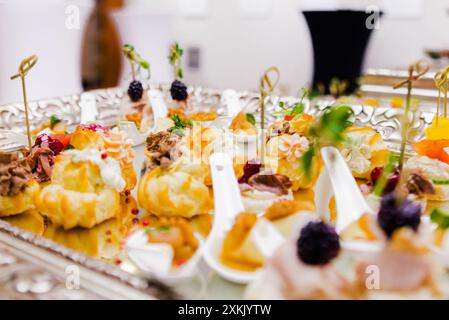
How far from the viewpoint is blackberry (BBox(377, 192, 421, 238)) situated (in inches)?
38.3

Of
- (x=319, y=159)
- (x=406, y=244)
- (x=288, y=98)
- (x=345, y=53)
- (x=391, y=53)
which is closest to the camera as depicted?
(x=406, y=244)

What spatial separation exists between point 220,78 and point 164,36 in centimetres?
82

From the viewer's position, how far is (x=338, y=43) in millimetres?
3318

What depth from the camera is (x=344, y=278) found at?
0.92 metres

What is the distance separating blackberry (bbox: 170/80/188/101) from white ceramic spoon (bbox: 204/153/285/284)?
0.99 metres

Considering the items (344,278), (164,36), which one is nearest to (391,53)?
(164,36)

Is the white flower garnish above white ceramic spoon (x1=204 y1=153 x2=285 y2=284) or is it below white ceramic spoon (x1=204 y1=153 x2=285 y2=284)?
above

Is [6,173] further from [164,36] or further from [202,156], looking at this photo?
[164,36]

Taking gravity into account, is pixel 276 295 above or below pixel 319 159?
below

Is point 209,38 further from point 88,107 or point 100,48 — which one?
point 88,107

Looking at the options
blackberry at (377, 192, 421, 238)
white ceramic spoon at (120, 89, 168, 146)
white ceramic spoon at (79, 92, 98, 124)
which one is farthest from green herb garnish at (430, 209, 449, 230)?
white ceramic spoon at (79, 92, 98, 124)

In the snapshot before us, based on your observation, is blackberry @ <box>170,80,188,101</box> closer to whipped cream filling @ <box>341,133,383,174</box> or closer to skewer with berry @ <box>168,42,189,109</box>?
skewer with berry @ <box>168,42,189,109</box>
